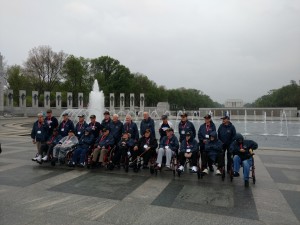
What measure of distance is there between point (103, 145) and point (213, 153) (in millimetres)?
3435

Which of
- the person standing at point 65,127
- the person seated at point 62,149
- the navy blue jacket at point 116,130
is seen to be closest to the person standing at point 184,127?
the navy blue jacket at point 116,130

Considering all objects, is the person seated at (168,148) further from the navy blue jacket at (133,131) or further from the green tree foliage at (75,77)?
the green tree foliage at (75,77)

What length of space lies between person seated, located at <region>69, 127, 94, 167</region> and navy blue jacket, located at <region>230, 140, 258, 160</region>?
4495 mm

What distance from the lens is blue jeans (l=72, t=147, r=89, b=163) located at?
9.14 m

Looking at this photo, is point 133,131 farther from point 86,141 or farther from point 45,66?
point 45,66

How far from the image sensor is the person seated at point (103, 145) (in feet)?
29.1

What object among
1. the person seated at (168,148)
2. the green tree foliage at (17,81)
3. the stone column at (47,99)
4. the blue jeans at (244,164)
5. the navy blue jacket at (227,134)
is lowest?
the blue jeans at (244,164)

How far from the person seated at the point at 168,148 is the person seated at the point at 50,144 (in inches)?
146

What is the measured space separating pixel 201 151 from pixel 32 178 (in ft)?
15.9

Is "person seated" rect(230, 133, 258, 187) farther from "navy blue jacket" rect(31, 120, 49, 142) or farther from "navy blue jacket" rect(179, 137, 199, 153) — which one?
"navy blue jacket" rect(31, 120, 49, 142)

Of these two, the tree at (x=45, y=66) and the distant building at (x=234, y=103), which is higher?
the tree at (x=45, y=66)

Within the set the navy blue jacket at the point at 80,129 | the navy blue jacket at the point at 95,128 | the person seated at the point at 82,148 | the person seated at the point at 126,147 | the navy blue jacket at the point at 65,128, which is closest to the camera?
the person seated at the point at 126,147

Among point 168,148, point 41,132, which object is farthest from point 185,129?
point 41,132

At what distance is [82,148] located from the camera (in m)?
9.26
